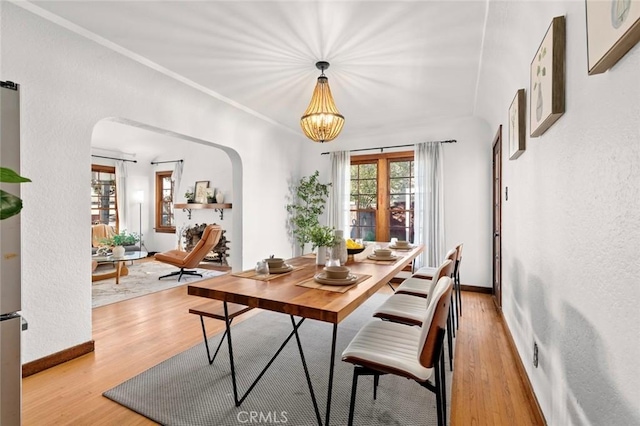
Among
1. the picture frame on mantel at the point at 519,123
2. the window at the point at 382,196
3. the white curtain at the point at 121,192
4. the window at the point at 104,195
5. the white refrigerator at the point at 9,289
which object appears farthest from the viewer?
the white curtain at the point at 121,192

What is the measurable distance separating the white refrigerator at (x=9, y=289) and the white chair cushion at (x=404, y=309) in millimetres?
1857

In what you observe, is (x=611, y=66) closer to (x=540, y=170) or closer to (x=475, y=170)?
(x=540, y=170)

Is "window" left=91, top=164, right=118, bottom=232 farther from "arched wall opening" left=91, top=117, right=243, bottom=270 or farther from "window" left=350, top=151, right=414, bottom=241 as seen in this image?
"window" left=350, top=151, right=414, bottom=241

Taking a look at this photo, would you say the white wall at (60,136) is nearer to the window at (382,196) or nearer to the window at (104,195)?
the window at (382,196)

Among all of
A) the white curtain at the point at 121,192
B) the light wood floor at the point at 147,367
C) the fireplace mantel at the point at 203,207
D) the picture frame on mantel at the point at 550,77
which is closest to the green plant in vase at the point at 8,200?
the light wood floor at the point at 147,367

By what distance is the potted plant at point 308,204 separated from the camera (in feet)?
19.0

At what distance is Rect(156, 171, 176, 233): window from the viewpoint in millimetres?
8320

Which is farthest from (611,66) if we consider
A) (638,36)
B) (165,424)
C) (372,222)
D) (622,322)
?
(372,222)

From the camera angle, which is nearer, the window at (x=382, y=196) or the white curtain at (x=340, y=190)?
the window at (x=382, y=196)

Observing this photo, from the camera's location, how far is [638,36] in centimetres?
82

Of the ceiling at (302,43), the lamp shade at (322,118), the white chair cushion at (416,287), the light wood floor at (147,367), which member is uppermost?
the ceiling at (302,43)

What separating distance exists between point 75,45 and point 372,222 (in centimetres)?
442

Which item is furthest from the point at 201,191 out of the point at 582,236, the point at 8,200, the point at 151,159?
the point at 582,236

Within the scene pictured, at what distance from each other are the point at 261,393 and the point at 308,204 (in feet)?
13.4
